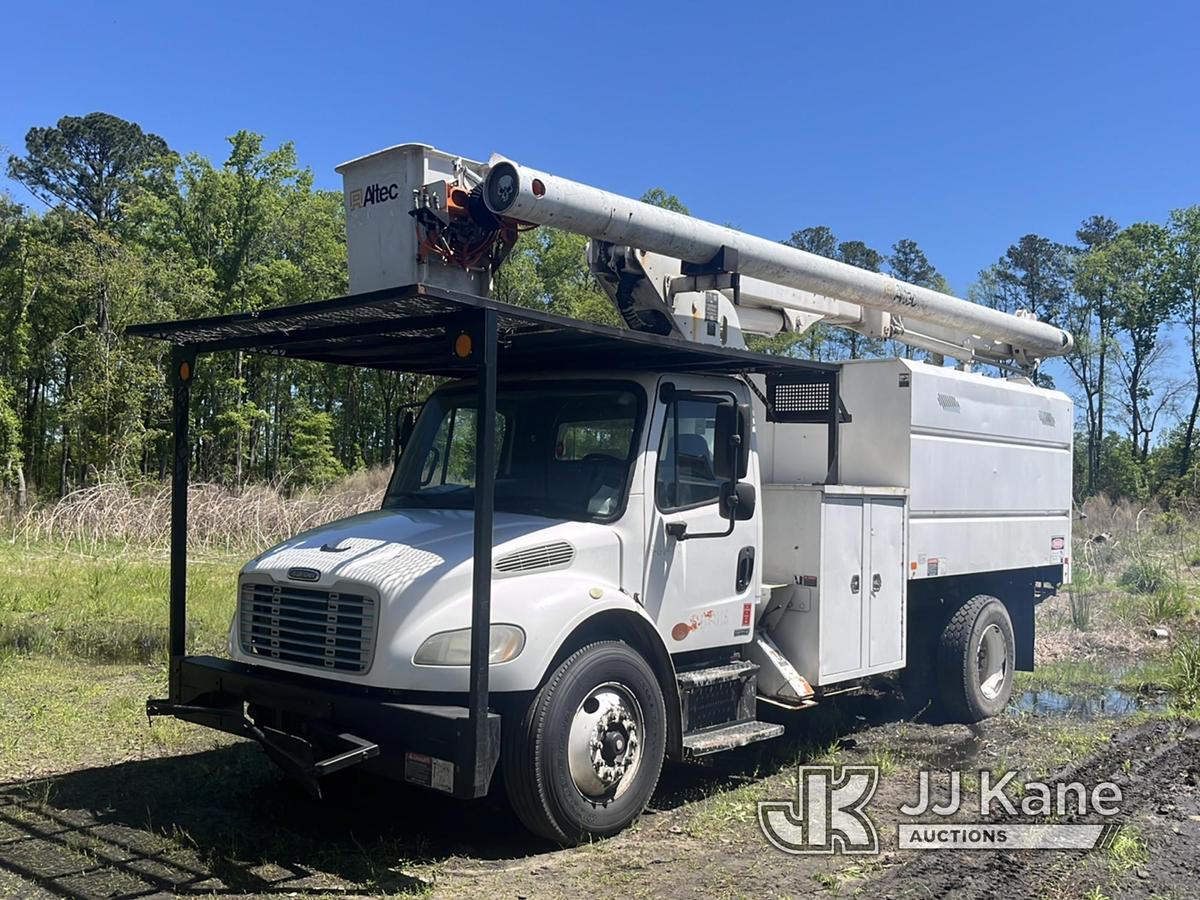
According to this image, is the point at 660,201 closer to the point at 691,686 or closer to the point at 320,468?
the point at 320,468

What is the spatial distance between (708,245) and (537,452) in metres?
1.89

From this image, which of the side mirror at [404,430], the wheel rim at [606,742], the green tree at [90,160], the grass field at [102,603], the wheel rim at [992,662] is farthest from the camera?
the green tree at [90,160]

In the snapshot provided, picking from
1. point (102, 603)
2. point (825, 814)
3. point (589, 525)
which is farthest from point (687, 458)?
point (102, 603)

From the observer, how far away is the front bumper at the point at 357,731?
4.78 meters

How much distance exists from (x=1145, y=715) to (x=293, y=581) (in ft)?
24.5

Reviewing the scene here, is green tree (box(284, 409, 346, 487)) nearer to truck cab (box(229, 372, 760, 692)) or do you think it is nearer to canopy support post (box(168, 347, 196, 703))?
canopy support post (box(168, 347, 196, 703))

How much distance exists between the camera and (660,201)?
40844 millimetres

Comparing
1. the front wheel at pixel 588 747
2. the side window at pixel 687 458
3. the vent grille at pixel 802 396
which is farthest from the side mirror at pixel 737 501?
the vent grille at pixel 802 396

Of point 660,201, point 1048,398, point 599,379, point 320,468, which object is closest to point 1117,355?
point 660,201

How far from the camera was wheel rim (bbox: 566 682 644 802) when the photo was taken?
211 inches

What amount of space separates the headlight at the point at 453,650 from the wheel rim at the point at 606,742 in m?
0.55

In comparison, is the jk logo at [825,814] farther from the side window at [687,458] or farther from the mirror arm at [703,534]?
the side window at [687,458]

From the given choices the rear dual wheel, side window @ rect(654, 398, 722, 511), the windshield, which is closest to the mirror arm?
side window @ rect(654, 398, 722, 511)

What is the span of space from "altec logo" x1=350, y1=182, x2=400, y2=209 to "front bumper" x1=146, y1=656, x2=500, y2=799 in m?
2.70
